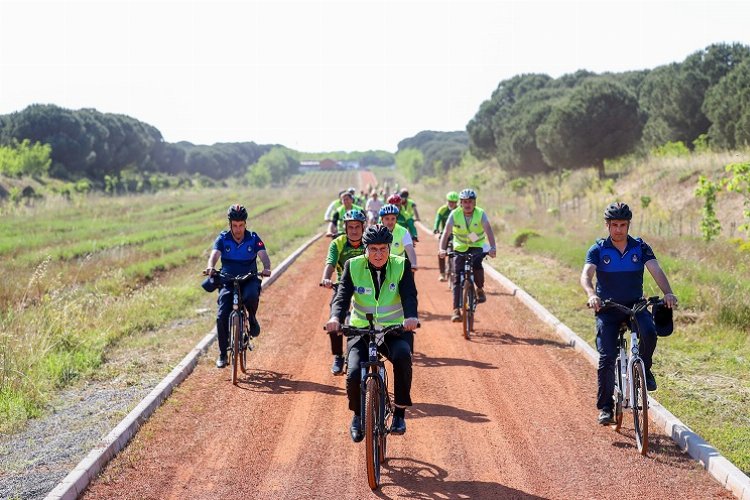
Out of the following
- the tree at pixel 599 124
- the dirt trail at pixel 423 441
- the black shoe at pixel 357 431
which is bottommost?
the dirt trail at pixel 423 441

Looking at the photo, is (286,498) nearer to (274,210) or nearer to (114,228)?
(114,228)

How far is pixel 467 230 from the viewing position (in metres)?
12.9

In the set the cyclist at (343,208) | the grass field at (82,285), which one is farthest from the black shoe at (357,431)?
the cyclist at (343,208)

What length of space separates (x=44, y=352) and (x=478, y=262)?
6635mm

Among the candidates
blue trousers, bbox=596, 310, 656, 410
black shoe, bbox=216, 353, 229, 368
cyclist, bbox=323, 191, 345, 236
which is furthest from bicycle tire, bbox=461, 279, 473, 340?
blue trousers, bbox=596, 310, 656, 410

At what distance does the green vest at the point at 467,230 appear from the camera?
12844mm

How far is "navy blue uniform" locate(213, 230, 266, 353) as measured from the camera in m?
10.2

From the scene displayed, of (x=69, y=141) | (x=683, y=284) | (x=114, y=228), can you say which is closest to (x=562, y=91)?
(x=114, y=228)

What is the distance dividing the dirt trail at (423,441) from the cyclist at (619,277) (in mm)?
894

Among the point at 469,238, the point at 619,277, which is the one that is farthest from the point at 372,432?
the point at 469,238

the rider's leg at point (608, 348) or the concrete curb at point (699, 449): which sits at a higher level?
the rider's leg at point (608, 348)

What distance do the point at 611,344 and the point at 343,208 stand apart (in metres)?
7.56

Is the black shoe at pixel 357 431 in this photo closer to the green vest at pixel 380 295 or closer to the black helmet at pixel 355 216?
the green vest at pixel 380 295

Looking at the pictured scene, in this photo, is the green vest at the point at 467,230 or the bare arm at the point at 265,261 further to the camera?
the green vest at the point at 467,230
